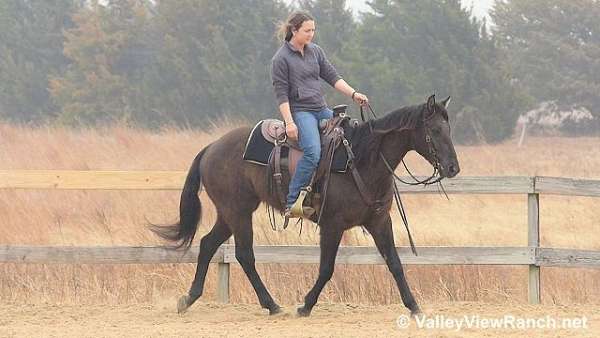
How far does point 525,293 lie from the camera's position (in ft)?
28.9

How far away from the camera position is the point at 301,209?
7359 mm

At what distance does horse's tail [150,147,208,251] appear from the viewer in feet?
27.1

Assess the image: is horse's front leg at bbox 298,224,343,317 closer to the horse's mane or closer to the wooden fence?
the horse's mane

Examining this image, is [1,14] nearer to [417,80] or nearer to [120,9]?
[120,9]

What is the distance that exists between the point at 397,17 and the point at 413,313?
33.6 metres

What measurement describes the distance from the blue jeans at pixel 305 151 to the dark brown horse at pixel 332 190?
20 centimetres

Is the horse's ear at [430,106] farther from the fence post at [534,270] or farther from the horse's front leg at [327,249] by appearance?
the fence post at [534,270]

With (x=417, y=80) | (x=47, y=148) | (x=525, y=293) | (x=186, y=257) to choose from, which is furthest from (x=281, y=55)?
(x=417, y=80)

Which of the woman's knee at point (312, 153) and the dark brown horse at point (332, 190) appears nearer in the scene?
the dark brown horse at point (332, 190)

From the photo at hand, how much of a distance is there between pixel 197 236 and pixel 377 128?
3.47 m

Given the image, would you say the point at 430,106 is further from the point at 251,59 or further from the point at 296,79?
the point at 251,59

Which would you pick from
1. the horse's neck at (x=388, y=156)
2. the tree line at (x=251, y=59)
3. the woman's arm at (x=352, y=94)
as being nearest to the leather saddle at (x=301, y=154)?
the woman's arm at (x=352, y=94)

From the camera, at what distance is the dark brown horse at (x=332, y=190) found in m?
7.12

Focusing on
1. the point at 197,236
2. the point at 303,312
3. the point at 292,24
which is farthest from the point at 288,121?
the point at 197,236
